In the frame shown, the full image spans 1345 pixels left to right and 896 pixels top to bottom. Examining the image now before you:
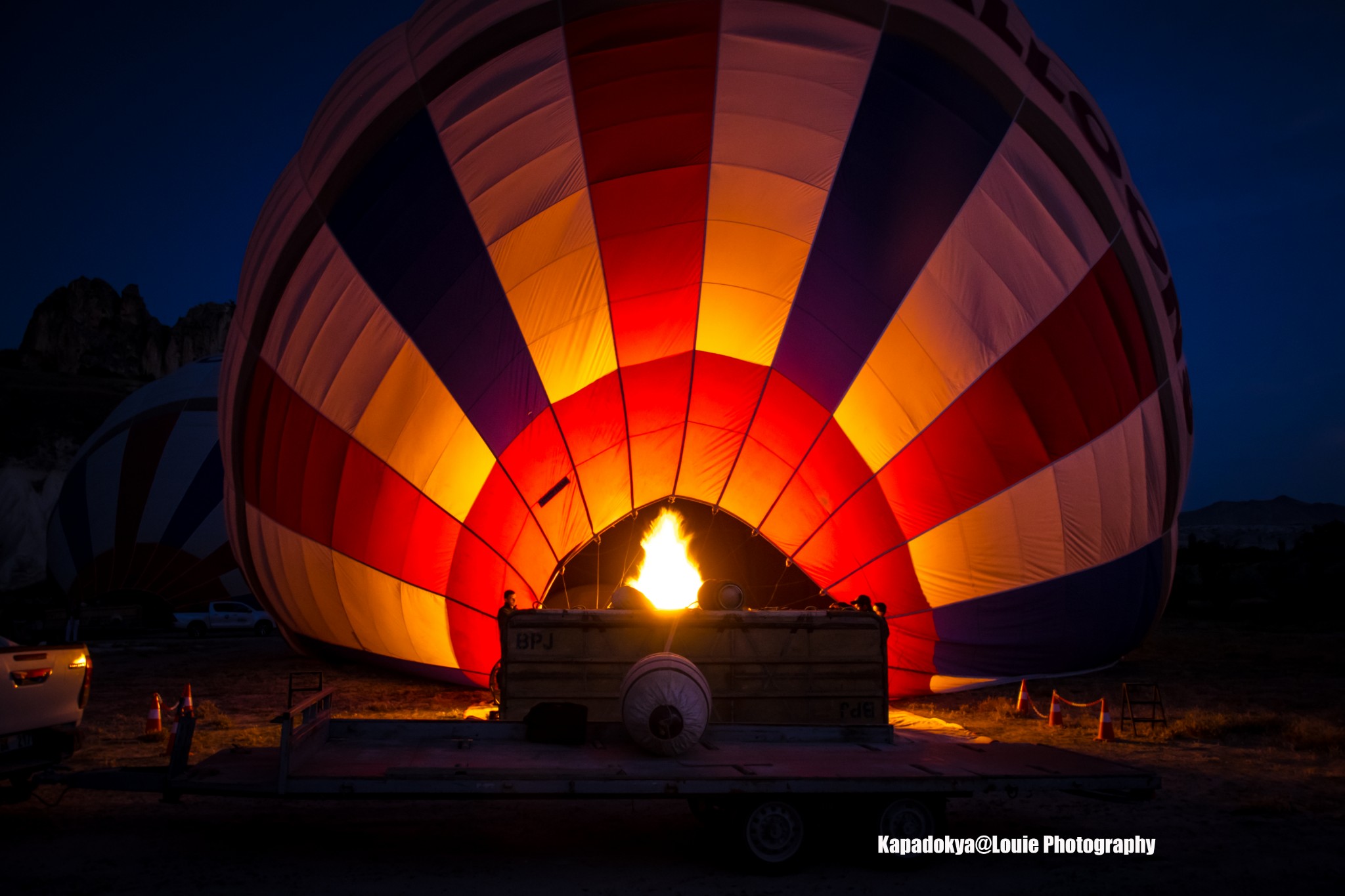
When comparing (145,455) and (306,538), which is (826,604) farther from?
(145,455)

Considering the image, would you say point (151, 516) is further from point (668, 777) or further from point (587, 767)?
point (668, 777)

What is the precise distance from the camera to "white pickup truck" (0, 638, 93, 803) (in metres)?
5.86

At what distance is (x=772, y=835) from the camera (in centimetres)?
516

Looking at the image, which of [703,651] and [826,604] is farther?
[826,604]

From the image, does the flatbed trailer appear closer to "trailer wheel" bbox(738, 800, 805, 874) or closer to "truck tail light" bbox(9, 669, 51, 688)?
"trailer wheel" bbox(738, 800, 805, 874)

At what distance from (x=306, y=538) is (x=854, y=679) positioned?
631 cm

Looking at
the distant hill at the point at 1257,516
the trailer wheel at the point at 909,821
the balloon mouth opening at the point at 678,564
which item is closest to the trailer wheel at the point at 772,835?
the trailer wheel at the point at 909,821

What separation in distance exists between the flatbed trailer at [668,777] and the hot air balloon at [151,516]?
19.3 meters

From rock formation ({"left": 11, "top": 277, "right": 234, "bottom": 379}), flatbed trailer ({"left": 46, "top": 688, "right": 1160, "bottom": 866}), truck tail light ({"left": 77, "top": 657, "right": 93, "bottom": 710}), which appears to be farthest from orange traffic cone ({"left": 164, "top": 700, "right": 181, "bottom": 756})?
rock formation ({"left": 11, "top": 277, "right": 234, "bottom": 379})

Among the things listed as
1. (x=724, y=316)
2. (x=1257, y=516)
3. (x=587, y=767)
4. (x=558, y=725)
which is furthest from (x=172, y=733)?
(x=1257, y=516)

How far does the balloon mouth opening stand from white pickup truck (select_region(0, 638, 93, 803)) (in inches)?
172

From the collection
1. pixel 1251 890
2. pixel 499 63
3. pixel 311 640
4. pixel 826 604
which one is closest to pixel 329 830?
pixel 1251 890

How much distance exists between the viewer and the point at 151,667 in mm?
16125

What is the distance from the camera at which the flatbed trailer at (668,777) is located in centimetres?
494
